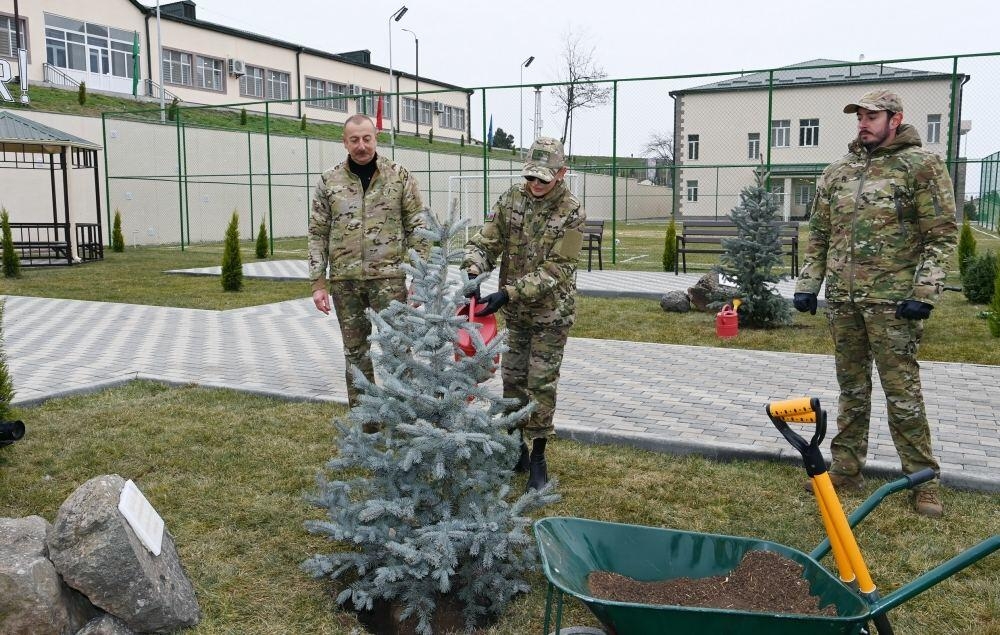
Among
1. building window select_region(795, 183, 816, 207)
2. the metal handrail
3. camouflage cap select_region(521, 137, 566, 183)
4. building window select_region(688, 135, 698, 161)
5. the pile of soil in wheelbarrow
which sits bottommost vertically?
the pile of soil in wheelbarrow

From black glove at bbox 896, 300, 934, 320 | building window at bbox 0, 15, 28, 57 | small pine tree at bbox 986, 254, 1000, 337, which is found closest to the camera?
black glove at bbox 896, 300, 934, 320

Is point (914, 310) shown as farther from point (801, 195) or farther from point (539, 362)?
point (801, 195)

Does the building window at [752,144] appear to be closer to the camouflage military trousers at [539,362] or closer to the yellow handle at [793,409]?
the camouflage military trousers at [539,362]

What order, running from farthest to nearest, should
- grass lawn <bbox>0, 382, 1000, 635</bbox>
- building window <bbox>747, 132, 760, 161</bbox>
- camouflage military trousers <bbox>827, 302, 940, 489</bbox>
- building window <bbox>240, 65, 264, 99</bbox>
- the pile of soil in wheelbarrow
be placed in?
building window <bbox>240, 65, 264, 99</bbox> < building window <bbox>747, 132, 760, 161</bbox> < camouflage military trousers <bbox>827, 302, 940, 489</bbox> < grass lawn <bbox>0, 382, 1000, 635</bbox> < the pile of soil in wheelbarrow

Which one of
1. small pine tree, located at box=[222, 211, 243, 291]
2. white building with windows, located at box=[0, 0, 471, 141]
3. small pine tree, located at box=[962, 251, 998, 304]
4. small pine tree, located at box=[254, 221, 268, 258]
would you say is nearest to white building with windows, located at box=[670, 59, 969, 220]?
small pine tree, located at box=[962, 251, 998, 304]

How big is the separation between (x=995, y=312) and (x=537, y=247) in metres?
7.02

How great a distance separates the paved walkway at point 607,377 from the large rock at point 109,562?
301cm

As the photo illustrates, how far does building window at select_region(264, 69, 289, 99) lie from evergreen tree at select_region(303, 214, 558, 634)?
155 ft

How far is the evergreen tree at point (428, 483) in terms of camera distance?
10.0 feet

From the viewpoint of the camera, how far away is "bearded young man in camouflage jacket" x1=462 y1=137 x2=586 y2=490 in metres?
4.12

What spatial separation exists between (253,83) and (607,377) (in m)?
43.8

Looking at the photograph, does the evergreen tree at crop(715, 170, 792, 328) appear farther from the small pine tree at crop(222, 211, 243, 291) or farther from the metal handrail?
the metal handrail

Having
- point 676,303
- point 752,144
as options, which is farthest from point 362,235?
point 752,144

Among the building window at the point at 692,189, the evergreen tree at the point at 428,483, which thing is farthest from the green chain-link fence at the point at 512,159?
the evergreen tree at the point at 428,483
